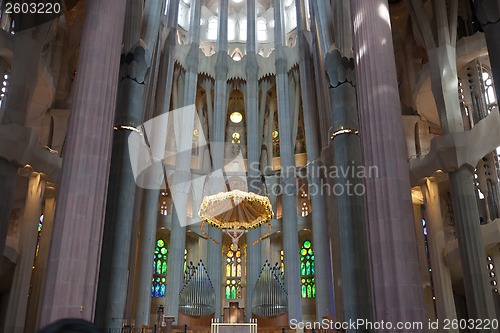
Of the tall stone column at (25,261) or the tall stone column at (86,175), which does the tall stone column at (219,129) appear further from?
the tall stone column at (86,175)

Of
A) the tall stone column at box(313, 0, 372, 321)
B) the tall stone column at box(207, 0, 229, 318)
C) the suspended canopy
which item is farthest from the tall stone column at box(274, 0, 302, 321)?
the suspended canopy

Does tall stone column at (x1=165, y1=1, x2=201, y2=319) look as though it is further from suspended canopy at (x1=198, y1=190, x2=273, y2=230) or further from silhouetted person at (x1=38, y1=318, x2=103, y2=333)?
silhouetted person at (x1=38, y1=318, x2=103, y2=333)

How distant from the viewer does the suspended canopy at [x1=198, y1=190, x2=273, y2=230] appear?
18000mm

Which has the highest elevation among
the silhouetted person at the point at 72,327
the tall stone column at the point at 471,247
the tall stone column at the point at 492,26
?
the tall stone column at the point at 492,26

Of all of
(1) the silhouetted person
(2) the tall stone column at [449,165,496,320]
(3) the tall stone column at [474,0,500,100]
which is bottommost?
(1) the silhouetted person

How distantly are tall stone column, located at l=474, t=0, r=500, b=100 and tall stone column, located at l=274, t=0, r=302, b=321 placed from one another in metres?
15.7

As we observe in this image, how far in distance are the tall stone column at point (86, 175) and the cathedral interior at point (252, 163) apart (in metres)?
0.04

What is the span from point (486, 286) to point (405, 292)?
6.12 m

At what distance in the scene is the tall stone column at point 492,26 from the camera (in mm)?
10227

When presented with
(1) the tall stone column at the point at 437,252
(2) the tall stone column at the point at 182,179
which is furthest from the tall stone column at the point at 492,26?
(2) the tall stone column at the point at 182,179

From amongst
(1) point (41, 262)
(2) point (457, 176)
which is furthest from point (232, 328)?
(2) point (457, 176)

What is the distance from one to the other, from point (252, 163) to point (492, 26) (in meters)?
17.4

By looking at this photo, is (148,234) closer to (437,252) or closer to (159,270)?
(159,270)

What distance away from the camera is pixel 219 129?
27609mm
